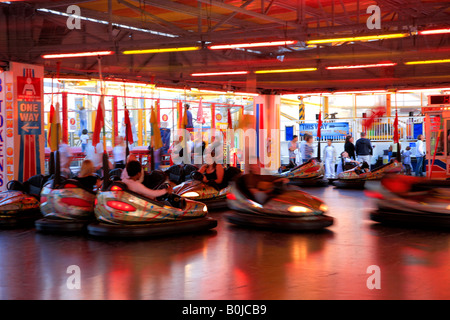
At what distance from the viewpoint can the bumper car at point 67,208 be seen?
5.51 m

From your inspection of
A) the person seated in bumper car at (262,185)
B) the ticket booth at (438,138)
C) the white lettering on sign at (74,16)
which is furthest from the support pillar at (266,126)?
the person seated in bumper car at (262,185)

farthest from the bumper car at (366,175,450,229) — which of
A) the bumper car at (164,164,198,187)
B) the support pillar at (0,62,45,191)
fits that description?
the support pillar at (0,62,45,191)

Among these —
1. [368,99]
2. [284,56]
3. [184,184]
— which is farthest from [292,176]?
[368,99]

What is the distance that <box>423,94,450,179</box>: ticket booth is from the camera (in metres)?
11.6

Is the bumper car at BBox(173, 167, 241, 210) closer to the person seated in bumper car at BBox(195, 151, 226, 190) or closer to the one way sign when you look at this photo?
the person seated in bumper car at BBox(195, 151, 226, 190)

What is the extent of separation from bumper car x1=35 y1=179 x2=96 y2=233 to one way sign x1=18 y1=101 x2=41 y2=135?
11.6 feet

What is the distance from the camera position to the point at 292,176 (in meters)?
11.4

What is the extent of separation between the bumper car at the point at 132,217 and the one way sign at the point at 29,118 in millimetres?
4253

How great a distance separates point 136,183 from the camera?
17.1 feet

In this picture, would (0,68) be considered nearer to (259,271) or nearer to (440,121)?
(259,271)

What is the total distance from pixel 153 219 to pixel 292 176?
6.56 m

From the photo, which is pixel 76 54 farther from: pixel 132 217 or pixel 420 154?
pixel 420 154

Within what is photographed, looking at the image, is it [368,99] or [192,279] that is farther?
[368,99]
